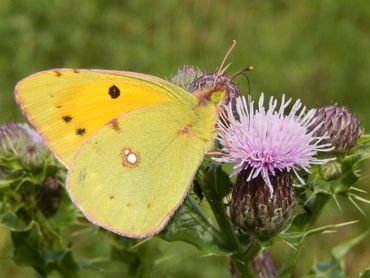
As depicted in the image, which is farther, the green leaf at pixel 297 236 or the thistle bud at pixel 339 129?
the thistle bud at pixel 339 129

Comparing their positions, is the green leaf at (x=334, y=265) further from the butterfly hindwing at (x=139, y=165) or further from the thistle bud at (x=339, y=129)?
the butterfly hindwing at (x=139, y=165)

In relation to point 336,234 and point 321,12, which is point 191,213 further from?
point 321,12

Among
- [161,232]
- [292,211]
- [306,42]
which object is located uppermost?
[306,42]

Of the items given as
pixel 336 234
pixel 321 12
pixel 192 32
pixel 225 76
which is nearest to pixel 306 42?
pixel 321 12

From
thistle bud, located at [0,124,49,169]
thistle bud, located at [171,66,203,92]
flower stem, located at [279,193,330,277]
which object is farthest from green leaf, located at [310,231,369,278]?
thistle bud, located at [0,124,49,169]

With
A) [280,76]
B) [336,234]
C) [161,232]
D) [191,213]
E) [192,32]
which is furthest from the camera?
[192,32]

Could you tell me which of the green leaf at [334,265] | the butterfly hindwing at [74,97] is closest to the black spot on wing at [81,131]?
the butterfly hindwing at [74,97]
